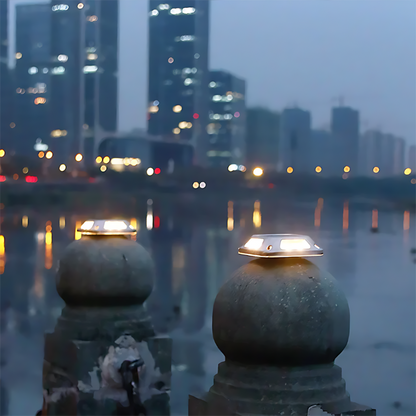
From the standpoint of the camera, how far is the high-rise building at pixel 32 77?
357ft

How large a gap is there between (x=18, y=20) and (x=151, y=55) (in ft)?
180

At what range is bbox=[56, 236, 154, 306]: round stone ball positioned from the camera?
6.64 m

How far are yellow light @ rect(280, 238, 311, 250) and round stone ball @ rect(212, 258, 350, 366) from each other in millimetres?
108

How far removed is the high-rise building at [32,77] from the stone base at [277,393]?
107m

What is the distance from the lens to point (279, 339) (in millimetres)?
3730

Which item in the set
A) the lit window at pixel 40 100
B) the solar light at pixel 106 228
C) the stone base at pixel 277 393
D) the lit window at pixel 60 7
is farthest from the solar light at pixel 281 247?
the lit window at pixel 40 100

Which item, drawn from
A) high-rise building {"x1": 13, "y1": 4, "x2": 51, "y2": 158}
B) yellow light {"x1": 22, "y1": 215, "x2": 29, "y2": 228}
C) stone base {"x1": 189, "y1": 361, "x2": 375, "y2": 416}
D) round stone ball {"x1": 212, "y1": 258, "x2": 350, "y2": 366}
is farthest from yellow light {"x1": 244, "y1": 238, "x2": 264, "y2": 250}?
high-rise building {"x1": 13, "y1": 4, "x2": 51, "y2": 158}

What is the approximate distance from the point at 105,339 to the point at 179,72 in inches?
2604

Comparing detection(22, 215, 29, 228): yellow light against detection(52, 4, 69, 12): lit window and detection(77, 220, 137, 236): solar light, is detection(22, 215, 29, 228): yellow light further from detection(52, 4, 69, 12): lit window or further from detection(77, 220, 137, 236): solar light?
detection(77, 220, 137, 236): solar light

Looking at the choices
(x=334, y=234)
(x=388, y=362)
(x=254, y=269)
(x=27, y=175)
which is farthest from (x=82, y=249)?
(x=27, y=175)

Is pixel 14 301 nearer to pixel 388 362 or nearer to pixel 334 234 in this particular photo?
pixel 388 362

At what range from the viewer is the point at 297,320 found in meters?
3.77

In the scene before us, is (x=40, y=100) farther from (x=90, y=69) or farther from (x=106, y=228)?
(x=106, y=228)

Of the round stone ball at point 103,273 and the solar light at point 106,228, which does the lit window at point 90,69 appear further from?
the round stone ball at point 103,273
